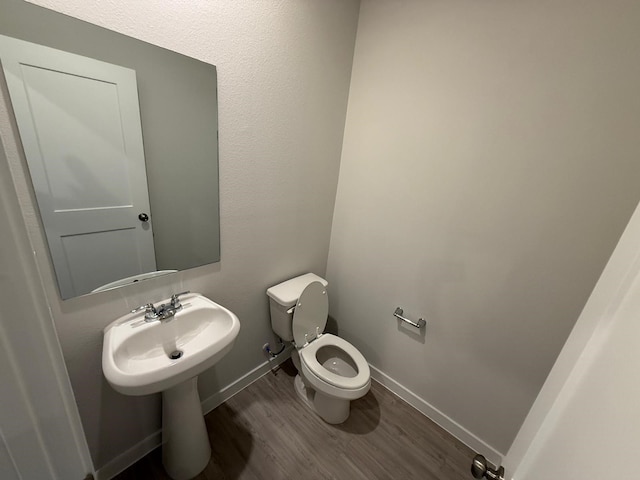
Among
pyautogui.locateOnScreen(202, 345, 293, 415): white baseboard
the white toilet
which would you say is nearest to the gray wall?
the white toilet

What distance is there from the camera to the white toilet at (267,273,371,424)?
136 centimetres

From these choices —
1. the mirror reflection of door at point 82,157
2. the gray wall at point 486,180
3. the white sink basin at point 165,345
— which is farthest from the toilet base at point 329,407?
the mirror reflection of door at point 82,157

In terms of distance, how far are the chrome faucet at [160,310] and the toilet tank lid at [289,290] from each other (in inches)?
21.5

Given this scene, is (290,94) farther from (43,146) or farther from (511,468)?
(511,468)

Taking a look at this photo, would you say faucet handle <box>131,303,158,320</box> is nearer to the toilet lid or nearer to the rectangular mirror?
the rectangular mirror

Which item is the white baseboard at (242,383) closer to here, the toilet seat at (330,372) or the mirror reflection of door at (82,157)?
the toilet seat at (330,372)

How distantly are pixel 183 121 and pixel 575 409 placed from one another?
1439 mm

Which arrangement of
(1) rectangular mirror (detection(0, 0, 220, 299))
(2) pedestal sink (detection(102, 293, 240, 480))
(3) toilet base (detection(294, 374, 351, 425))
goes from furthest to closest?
(3) toilet base (detection(294, 374, 351, 425)) → (2) pedestal sink (detection(102, 293, 240, 480)) → (1) rectangular mirror (detection(0, 0, 220, 299))

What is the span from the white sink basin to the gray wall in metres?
1.03

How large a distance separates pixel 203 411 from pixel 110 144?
1491 mm

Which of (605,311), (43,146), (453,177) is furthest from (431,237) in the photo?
(43,146)

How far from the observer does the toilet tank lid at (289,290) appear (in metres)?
1.49

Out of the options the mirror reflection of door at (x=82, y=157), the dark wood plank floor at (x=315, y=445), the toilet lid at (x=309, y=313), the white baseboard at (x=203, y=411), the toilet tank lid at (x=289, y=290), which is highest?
the mirror reflection of door at (x=82, y=157)

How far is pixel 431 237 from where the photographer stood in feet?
4.58
